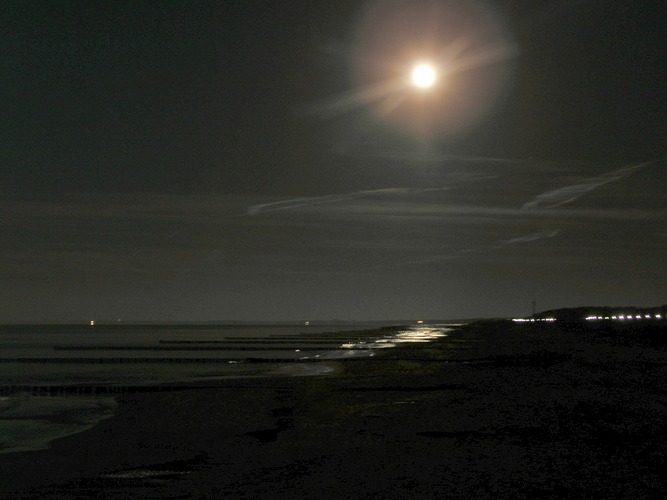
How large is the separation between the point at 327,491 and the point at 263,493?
939 millimetres

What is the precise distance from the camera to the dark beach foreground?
11570 mm

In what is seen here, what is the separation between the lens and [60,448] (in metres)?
16.7

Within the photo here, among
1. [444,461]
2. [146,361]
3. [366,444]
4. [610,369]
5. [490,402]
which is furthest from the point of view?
[146,361]

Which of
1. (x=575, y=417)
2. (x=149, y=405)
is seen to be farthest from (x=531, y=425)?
(x=149, y=405)

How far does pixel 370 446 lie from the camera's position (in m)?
15.4

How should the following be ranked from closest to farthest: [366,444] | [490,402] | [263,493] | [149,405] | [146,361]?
[263,493], [366,444], [490,402], [149,405], [146,361]

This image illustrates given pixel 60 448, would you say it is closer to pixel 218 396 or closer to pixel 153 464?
pixel 153 464

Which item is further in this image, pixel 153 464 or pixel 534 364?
pixel 534 364

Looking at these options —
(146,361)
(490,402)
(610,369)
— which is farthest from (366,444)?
(146,361)

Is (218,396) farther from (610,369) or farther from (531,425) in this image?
(610,369)

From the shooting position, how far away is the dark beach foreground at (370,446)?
11570mm

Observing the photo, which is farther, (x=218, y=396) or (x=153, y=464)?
(x=218, y=396)

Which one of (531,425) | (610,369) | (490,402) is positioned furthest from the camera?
(610,369)

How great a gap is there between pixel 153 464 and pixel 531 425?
8.95 m
